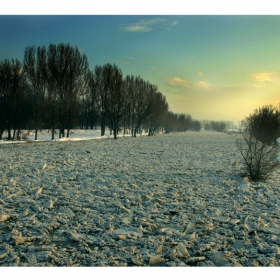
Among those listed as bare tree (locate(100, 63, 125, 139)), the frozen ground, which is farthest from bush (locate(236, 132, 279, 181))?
bare tree (locate(100, 63, 125, 139))

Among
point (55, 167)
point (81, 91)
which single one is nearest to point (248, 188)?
point (55, 167)

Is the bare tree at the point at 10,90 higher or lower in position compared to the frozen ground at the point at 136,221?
higher

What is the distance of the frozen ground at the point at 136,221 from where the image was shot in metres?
3.20

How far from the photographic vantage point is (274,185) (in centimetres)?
730

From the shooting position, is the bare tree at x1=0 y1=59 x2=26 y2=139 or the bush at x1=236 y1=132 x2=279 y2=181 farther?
the bare tree at x1=0 y1=59 x2=26 y2=139

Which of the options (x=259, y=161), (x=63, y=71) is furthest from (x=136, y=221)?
(x=63, y=71)

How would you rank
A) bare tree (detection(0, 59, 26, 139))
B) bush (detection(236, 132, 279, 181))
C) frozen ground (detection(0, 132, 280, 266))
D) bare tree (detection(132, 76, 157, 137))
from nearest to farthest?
frozen ground (detection(0, 132, 280, 266)) → bush (detection(236, 132, 279, 181)) → bare tree (detection(0, 59, 26, 139)) → bare tree (detection(132, 76, 157, 137))

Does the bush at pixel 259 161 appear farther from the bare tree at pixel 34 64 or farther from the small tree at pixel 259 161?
the bare tree at pixel 34 64

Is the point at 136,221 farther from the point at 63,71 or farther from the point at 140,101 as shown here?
the point at 140,101

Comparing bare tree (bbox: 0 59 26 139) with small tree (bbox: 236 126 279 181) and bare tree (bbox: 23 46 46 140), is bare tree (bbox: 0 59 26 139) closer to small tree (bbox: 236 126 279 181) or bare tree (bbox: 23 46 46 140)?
bare tree (bbox: 23 46 46 140)

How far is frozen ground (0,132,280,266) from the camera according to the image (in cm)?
320

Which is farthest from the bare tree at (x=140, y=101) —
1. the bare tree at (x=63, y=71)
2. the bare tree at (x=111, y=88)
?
the bare tree at (x=63, y=71)

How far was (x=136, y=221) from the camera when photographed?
176 inches

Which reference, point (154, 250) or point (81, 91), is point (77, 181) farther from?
point (81, 91)
